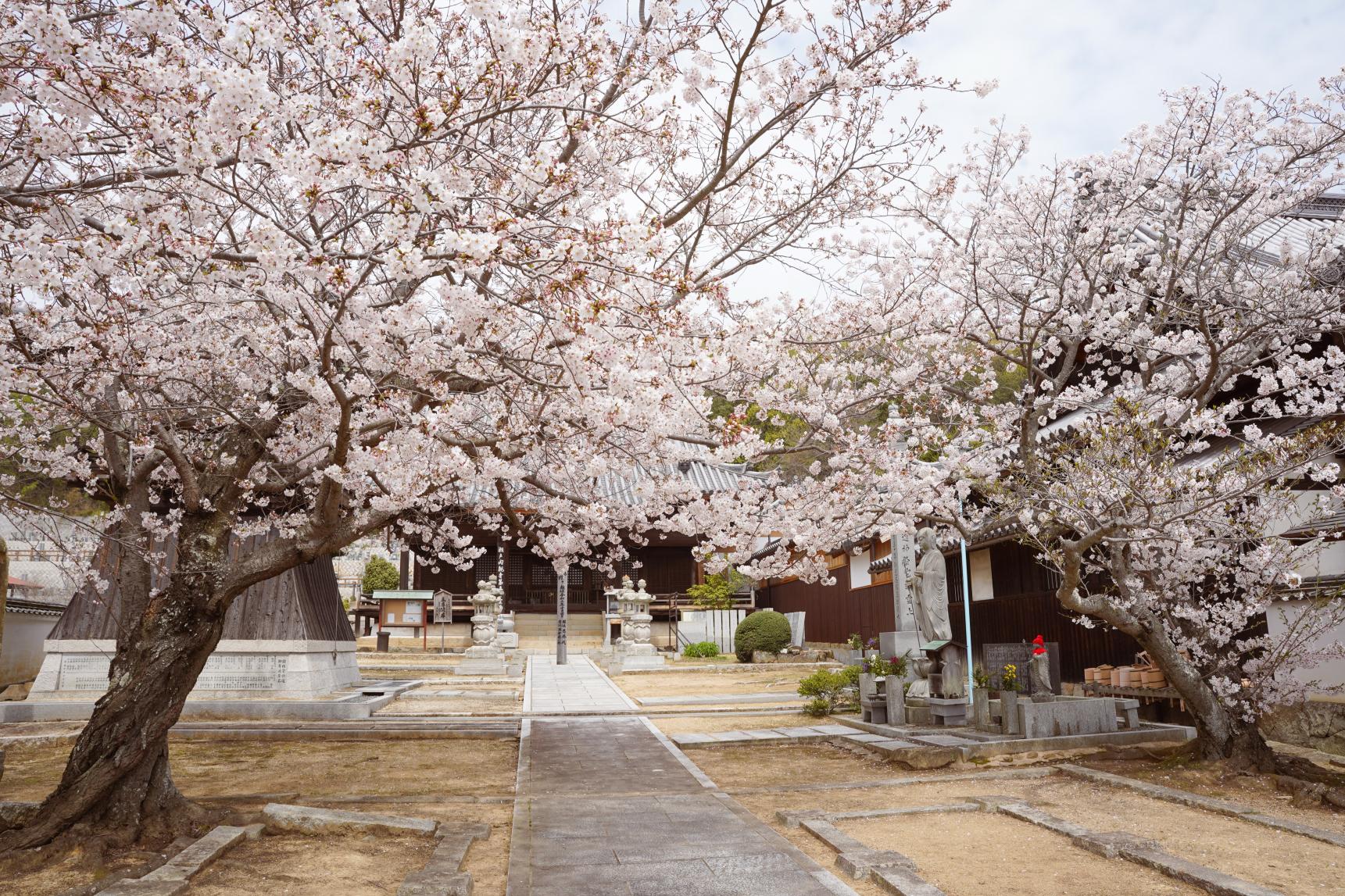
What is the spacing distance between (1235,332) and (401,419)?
326 inches

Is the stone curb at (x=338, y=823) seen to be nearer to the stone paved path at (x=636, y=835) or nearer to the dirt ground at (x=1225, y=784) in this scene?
the stone paved path at (x=636, y=835)

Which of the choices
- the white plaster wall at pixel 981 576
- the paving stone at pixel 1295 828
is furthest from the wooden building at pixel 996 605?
the paving stone at pixel 1295 828

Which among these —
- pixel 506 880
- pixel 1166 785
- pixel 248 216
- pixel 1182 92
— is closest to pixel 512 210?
pixel 248 216

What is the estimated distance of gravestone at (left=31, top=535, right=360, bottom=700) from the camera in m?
13.1

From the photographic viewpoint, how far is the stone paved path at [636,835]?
188 inches

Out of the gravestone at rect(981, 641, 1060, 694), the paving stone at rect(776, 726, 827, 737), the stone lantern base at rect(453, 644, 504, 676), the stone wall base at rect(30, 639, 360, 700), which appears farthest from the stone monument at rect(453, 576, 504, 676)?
the gravestone at rect(981, 641, 1060, 694)

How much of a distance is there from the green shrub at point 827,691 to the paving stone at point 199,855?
8754mm

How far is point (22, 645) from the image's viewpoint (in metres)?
18.3

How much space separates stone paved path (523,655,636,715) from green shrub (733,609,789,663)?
445 cm

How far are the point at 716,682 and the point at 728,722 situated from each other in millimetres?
6953

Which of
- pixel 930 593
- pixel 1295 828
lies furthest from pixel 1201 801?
pixel 930 593

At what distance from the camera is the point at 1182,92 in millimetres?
9727

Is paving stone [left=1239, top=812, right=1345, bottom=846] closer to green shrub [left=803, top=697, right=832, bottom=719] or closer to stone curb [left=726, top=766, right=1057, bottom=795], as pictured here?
stone curb [left=726, top=766, right=1057, bottom=795]

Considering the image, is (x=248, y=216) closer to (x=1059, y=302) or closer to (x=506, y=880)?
(x=506, y=880)
